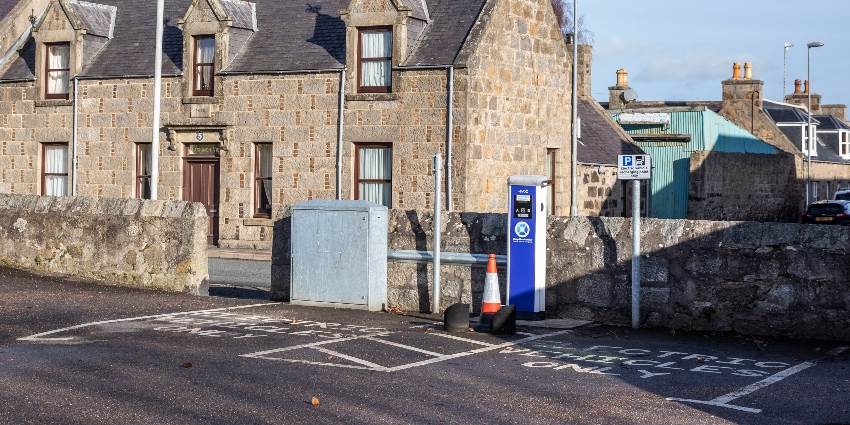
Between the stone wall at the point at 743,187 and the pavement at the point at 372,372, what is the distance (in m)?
31.3

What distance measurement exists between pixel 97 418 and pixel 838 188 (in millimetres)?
63099

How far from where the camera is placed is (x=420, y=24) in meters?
28.5

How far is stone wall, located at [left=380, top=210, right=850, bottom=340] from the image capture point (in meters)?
13.7

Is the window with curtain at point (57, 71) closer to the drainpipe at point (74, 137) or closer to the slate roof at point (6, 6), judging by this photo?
the drainpipe at point (74, 137)

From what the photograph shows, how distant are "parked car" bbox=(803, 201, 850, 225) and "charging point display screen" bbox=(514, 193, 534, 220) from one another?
30873 millimetres

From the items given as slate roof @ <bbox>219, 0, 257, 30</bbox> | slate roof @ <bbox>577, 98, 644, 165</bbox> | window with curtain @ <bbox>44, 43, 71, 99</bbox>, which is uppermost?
slate roof @ <bbox>219, 0, 257, 30</bbox>

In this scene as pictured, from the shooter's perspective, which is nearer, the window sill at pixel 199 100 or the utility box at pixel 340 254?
the utility box at pixel 340 254

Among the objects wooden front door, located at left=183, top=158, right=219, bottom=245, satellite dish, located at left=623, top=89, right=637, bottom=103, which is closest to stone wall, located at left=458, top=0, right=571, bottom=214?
wooden front door, located at left=183, top=158, right=219, bottom=245

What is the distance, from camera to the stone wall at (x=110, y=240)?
1775cm

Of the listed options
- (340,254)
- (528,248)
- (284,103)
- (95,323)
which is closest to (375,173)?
(284,103)

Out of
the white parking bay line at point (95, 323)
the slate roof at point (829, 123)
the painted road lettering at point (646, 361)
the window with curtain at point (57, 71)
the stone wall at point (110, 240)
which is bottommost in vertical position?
the painted road lettering at point (646, 361)

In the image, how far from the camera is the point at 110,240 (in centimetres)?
1844

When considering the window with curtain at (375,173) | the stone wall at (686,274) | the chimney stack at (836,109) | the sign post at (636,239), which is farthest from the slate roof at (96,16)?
the chimney stack at (836,109)

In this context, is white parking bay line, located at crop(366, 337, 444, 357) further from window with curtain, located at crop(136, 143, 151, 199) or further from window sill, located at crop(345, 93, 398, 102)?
window with curtain, located at crop(136, 143, 151, 199)
